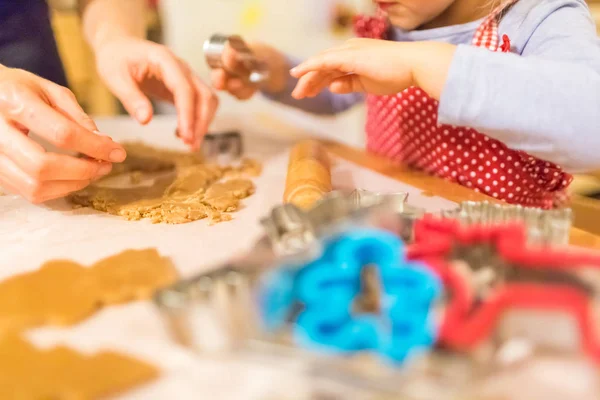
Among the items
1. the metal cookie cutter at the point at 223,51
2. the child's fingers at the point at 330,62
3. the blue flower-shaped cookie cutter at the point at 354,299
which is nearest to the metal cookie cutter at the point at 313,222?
the blue flower-shaped cookie cutter at the point at 354,299

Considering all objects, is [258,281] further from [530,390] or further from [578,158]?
[578,158]

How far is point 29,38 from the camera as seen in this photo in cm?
98

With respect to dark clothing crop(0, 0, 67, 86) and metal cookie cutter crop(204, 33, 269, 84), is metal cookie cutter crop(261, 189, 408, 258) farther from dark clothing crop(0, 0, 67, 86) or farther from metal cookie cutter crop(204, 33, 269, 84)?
dark clothing crop(0, 0, 67, 86)

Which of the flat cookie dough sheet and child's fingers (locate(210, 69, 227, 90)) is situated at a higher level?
child's fingers (locate(210, 69, 227, 90))

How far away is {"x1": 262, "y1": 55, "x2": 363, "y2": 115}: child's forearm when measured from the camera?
3.58 feet

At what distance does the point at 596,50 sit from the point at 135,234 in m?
0.53

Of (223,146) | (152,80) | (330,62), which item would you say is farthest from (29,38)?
(330,62)

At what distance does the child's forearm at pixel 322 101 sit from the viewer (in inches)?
43.0

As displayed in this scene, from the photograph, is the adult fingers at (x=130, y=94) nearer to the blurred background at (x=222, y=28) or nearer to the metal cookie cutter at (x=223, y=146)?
the metal cookie cutter at (x=223, y=146)

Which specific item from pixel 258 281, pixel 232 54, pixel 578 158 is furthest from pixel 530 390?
pixel 232 54

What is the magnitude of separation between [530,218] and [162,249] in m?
0.33

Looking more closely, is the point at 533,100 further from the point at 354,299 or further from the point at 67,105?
the point at 67,105

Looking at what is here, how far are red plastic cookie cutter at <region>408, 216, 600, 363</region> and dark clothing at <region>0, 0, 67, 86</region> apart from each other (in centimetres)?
86

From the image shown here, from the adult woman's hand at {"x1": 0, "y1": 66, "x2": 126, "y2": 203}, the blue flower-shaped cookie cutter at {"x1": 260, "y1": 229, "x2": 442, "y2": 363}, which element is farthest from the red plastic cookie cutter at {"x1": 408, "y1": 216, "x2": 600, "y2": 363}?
the adult woman's hand at {"x1": 0, "y1": 66, "x2": 126, "y2": 203}
